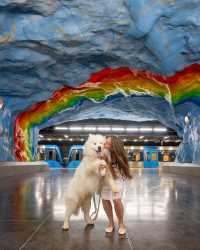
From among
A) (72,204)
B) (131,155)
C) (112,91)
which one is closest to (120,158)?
(72,204)

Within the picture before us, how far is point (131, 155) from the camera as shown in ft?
108

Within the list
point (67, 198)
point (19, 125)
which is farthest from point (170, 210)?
point (19, 125)

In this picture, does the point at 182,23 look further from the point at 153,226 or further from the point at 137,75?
the point at 153,226

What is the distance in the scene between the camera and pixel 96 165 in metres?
3.18

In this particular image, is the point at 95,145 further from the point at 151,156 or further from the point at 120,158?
the point at 151,156

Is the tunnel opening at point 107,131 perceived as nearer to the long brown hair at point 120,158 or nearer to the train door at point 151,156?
the train door at point 151,156

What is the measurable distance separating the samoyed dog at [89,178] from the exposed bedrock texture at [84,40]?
17.0 feet

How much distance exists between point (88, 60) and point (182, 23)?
3324 millimetres

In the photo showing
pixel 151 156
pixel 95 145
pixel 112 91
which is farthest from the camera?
pixel 151 156

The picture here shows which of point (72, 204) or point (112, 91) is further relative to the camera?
point (112, 91)

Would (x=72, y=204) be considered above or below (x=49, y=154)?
below

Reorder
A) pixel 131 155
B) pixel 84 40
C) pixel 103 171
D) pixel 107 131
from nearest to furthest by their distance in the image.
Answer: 1. pixel 103 171
2. pixel 84 40
3. pixel 107 131
4. pixel 131 155

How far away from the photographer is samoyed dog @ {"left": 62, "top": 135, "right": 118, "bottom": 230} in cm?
322

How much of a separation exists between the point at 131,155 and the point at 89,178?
98.5 feet
